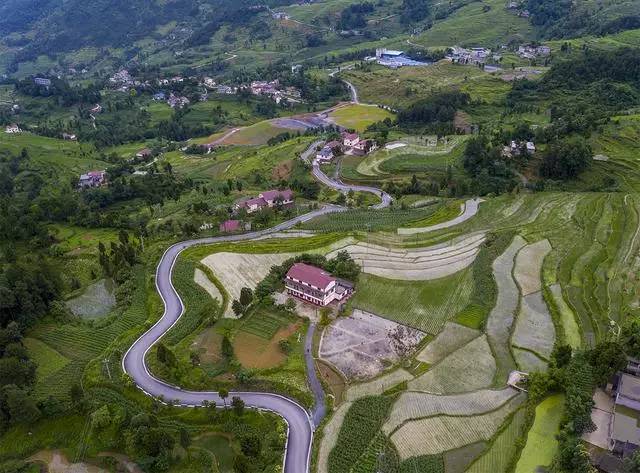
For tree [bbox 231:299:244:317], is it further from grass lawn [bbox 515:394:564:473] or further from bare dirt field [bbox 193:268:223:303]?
grass lawn [bbox 515:394:564:473]

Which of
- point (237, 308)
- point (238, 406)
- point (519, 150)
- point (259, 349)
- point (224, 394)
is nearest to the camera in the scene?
point (238, 406)

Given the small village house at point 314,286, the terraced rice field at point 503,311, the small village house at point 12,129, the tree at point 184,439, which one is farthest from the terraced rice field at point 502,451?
the small village house at point 12,129

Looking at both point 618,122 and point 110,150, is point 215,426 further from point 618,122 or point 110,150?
point 110,150

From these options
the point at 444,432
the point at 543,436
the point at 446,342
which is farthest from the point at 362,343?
the point at 543,436

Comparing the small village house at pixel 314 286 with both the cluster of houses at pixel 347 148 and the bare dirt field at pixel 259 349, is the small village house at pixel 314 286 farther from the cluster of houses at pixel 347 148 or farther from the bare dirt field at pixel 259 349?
the cluster of houses at pixel 347 148

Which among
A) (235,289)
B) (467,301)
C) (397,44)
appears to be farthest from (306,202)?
(397,44)

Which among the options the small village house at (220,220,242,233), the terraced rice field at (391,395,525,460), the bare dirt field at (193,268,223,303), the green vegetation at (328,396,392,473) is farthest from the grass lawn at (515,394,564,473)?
the small village house at (220,220,242,233)

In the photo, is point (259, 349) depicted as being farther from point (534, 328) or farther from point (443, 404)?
point (534, 328)
